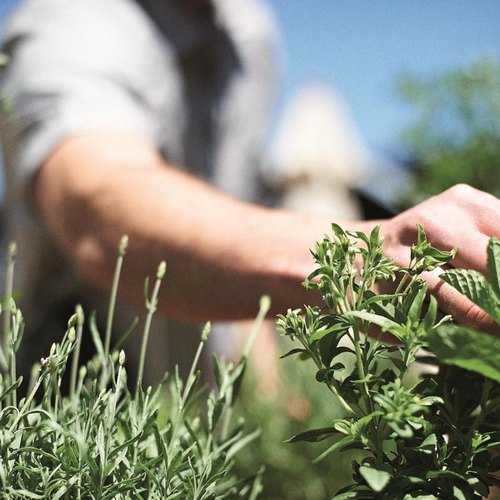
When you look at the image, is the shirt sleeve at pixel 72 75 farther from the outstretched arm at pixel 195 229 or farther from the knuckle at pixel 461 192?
the knuckle at pixel 461 192

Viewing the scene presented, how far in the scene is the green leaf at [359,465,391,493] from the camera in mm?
295

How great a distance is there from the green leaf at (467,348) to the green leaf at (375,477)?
0.06 metres

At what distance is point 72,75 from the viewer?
1.61 metres

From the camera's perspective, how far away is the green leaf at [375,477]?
0.97ft

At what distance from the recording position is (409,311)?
33 cm

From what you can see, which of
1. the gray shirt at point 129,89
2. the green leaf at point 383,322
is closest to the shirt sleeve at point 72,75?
the gray shirt at point 129,89

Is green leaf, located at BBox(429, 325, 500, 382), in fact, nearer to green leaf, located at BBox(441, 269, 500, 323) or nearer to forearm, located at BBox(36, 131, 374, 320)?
green leaf, located at BBox(441, 269, 500, 323)

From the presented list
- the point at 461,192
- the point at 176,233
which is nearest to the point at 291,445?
the point at 176,233

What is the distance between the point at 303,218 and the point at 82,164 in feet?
2.25

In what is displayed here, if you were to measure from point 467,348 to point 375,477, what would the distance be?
0.07 metres

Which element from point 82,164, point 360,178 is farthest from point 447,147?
point 360,178

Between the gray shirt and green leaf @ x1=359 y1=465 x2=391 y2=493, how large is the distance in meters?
1.06

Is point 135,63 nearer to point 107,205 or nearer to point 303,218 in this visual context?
point 107,205

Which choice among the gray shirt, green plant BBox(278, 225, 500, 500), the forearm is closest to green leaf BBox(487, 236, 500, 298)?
green plant BBox(278, 225, 500, 500)
